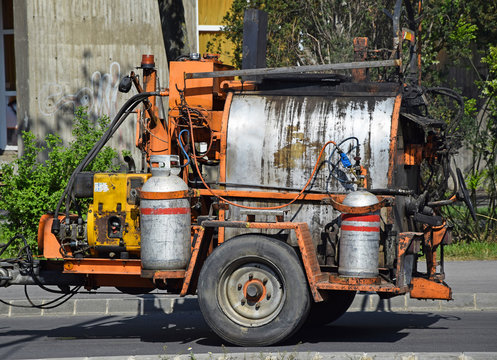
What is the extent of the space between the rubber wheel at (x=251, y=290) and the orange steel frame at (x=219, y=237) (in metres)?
0.15

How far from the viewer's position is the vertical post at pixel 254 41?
9.15m

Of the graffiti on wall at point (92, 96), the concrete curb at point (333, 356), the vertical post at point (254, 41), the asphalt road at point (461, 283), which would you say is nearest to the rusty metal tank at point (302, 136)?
the vertical post at point (254, 41)

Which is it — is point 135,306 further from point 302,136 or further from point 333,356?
point 333,356

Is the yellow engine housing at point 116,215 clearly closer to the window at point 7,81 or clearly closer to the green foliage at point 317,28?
the green foliage at point 317,28

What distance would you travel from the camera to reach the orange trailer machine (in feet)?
25.9

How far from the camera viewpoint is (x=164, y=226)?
7949mm

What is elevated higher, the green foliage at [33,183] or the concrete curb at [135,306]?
the green foliage at [33,183]

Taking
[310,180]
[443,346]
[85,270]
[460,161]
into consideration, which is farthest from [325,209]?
[460,161]

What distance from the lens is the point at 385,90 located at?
826cm

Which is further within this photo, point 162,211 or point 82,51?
point 82,51

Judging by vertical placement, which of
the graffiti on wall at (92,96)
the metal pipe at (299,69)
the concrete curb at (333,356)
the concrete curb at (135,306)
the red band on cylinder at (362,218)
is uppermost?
the metal pipe at (299,69)

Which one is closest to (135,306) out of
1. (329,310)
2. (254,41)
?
(329,310)

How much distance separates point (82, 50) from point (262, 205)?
10.3 meters

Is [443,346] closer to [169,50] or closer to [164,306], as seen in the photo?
[164,306]
